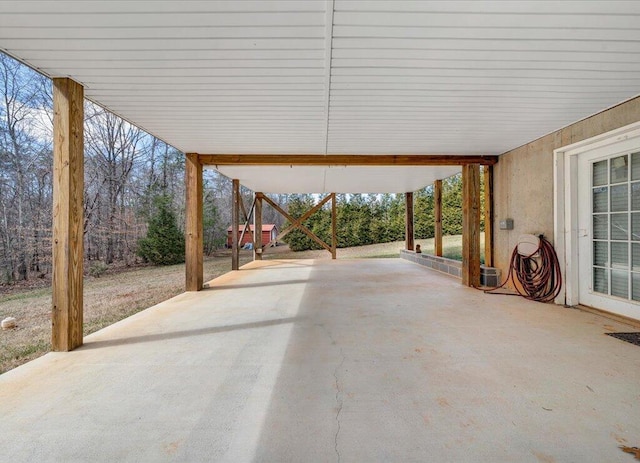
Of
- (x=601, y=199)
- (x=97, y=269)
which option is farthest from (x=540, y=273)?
(x=97, y=269)

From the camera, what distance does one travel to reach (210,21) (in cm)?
187

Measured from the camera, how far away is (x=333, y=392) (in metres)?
1.81

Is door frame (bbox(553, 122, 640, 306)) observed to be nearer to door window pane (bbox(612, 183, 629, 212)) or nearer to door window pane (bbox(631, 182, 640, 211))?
door window pane (bbox(612, 183, 629, 212))

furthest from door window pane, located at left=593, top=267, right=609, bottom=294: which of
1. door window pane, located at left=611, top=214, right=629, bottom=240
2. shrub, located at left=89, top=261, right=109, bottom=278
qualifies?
shrub, located at left=89, top=261, right=109, bottom=278

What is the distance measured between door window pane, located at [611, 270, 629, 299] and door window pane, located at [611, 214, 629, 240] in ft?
1.29

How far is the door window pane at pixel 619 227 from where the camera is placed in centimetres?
322

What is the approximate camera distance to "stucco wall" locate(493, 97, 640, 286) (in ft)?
10.7

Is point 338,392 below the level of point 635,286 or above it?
below

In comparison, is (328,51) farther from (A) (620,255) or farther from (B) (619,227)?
(A) (620,255)

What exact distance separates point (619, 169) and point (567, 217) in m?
0.76

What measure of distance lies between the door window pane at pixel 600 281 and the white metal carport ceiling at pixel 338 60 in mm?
1868

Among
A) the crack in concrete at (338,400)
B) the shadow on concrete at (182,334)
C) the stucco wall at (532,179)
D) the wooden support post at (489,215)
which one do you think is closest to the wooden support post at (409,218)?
the wooden support post at (489,215)

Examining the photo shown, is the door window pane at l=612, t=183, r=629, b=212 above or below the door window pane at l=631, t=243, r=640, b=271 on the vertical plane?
above

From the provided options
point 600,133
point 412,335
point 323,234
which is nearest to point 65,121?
point 412,335
